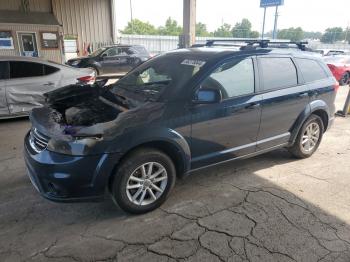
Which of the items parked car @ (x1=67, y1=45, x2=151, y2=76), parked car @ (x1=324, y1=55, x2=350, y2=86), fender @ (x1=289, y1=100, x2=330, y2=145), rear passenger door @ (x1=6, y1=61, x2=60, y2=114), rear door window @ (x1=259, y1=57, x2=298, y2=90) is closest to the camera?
rear door window @ (x1=259, y1=57, x2=298, y2=90)

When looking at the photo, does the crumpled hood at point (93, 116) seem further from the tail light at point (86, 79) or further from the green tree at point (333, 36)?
the green tree at point (333, 36)

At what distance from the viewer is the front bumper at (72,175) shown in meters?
2.90

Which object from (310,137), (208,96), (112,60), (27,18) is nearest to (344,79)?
(112,60)

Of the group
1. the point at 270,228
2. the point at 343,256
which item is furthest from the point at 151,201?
the point at 343,256

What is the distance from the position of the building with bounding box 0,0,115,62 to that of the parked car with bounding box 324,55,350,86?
1501cm

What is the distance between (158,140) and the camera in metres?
3.22

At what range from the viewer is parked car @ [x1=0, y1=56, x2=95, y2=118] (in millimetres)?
6508

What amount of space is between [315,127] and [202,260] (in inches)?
127

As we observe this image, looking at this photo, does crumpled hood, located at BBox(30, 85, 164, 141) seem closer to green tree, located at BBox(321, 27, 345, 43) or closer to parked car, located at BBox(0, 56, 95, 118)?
parked car, located at BBox(0, 56, 95, 118)

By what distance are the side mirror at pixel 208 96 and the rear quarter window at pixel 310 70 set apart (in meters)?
1.88

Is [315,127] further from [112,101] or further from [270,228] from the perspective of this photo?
[112,101]

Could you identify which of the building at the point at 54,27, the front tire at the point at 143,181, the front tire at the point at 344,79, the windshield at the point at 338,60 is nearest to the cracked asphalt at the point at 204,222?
the front tire at the point at 143,181

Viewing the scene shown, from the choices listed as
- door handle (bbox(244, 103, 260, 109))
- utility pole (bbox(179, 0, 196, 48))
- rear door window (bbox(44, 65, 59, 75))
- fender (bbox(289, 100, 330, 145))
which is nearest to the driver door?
door handle (bbox(244, 103, 260, 109))

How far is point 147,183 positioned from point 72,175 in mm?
789
